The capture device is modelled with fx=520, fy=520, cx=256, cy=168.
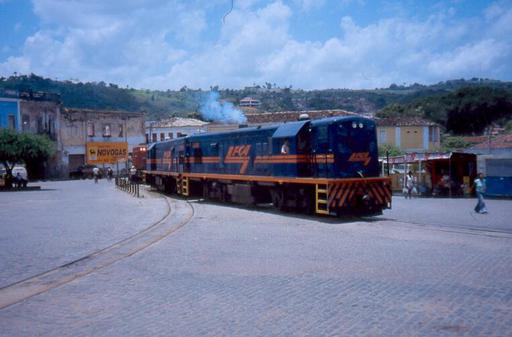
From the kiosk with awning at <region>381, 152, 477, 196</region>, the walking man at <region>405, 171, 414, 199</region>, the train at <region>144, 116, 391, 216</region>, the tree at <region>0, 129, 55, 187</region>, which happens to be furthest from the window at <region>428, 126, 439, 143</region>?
the train at <region>144, 116, 391, 216</region>

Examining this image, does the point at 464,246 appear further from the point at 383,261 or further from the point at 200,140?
the point at 200,140

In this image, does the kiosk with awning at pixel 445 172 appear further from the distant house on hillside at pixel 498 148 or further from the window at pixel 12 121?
the window at pixel 12 121

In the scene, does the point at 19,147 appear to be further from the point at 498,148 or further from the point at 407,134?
the point at 407,134

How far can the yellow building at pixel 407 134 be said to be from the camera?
59125 millimetres

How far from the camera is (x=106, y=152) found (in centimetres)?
6525

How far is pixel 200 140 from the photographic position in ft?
89.5

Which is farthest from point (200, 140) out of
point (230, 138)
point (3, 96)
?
point (3, 96)

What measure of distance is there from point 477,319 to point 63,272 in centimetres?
725

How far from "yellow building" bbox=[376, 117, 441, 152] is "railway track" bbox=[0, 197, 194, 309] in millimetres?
45869

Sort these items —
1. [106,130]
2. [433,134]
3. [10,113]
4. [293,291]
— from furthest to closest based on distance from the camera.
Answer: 1. [106,130]
2. [433,134]
3. [10,113]
4. [293,291]

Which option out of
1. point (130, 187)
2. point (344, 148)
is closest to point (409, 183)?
point (344, 148)

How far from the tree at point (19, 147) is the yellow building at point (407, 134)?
35788mm

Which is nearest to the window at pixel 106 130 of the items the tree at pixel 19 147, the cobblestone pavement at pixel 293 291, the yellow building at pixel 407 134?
the tree at pixel 19 147

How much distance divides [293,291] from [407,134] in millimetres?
54665
